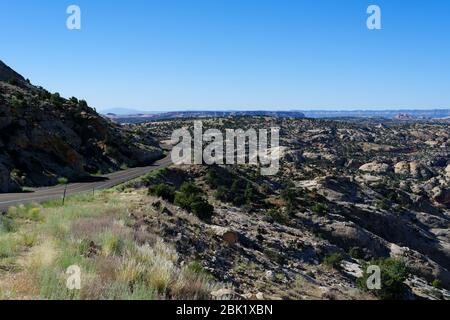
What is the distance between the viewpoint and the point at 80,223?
1237cm

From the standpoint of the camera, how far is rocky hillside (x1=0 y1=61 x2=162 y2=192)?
1567 inches

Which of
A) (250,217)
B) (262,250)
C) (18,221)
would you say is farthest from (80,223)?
(250,217)

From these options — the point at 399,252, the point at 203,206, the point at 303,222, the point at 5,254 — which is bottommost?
the point at 399,252

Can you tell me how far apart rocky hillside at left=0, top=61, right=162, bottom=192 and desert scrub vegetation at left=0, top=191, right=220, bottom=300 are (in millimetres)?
24551

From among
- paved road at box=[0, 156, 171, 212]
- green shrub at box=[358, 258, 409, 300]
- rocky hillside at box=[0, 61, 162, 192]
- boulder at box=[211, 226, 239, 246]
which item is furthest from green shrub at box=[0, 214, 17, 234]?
rocky hillside at box=[0, 61, 162, 192]

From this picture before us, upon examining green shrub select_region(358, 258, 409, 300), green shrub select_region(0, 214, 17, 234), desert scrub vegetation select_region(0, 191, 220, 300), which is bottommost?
green shrub select_region(358, 258, 409, 300)

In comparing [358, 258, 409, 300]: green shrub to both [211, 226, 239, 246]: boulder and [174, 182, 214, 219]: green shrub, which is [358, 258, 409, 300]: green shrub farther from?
[174, 182, 214, 219]: green shrub

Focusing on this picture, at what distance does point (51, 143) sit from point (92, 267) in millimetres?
40903

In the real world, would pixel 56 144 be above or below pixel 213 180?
above

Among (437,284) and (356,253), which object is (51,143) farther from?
(437,284)

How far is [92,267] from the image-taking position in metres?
8.08

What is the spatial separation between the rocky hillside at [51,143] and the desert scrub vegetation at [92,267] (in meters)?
24.6
